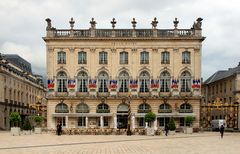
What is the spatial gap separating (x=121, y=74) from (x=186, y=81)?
8928 millimetres

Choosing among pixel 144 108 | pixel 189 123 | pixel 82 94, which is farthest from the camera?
pixel 82 94

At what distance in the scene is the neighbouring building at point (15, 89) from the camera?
68.7 m

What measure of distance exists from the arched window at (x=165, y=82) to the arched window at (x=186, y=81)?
1.90 meters

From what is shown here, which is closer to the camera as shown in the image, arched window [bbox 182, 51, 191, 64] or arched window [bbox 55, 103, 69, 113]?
arched window [bbox 55, 103, 69, 113]

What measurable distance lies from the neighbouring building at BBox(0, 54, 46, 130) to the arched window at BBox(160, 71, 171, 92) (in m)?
16.6

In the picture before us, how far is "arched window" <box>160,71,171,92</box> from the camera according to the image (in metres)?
60.9

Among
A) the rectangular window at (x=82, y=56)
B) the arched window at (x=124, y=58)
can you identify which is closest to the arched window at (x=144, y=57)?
the arched window at (x=124, y=58)

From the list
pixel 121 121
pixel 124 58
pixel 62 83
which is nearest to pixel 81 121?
pixel 121 121

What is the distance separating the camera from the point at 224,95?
2926 inches

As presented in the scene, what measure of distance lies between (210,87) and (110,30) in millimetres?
31316

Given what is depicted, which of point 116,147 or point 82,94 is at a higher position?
point 82,94

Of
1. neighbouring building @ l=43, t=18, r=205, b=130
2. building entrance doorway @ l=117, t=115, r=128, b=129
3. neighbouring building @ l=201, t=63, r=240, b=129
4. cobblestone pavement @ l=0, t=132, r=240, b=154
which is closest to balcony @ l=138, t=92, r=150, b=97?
neighbouring building @ l=43, t=18, r=205, b=130

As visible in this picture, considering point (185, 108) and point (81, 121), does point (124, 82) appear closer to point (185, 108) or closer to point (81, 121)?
point (81, 121)

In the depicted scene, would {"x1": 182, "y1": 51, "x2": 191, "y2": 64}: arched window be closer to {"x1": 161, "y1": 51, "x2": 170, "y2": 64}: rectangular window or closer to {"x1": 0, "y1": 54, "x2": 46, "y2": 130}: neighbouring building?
{"x1": 161, "y1": 51, "x2": 170, "y2": 64}: rectangular window
